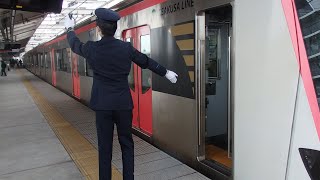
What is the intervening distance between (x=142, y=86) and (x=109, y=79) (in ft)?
7.67

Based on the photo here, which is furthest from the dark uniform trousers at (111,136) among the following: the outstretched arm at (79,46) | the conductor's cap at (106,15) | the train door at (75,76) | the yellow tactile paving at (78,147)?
the train door at (75,76)

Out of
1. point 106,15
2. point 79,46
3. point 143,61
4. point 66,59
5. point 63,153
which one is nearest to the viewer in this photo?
point 106,15

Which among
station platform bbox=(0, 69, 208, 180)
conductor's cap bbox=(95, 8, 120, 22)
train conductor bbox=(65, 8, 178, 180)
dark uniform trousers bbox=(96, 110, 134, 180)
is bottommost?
station platform bbox=(0, 69, 208, 180)

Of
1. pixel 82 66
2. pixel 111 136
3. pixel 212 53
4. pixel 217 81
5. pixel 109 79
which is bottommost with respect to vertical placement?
pixel 111 136

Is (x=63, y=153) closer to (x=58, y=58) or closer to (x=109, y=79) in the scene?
(x=109, y=79)

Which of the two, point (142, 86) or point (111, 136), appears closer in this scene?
point (111, 136)

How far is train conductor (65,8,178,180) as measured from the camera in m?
2.82

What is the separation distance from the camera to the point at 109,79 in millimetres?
2861

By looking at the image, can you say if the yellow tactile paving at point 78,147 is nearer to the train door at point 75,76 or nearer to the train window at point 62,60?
the train door at point 75,76

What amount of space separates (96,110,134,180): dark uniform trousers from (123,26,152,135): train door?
6.12ft

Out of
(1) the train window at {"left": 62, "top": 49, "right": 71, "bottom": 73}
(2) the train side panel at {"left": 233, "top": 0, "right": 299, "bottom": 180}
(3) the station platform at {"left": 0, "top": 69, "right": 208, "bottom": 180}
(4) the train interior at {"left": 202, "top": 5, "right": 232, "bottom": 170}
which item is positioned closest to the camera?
(2) the train side panel at {"left": 233, "top": 0, "right": 299, "bottom": 180}

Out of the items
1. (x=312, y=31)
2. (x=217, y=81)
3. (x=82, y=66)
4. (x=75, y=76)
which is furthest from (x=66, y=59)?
(x=312, y=31)

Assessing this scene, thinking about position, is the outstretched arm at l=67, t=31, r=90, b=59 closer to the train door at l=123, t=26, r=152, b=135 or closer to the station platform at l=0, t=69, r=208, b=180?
the station platform at l=0, t=69, r=208, b=180

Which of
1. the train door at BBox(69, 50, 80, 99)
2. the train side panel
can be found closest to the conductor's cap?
the train side panel
